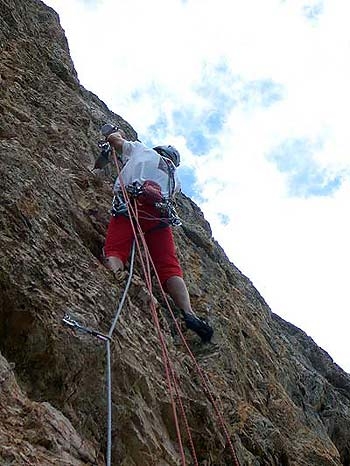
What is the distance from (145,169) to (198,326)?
1.88m

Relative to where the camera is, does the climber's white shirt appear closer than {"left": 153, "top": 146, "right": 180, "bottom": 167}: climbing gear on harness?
Yes

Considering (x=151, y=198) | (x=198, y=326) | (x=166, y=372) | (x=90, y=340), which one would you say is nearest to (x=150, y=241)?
(x=151, y=198)

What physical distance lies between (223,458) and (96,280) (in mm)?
1712

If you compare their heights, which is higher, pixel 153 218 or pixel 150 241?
pixel 153 218

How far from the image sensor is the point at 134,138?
38.2 ft

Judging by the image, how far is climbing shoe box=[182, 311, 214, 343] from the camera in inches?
255

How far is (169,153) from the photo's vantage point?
790 centimetres

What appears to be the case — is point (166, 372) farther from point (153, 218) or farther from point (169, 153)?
point (169, 153)

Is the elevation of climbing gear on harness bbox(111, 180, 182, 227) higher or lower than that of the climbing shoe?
higher

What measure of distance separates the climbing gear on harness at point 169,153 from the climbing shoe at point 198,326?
2086mm

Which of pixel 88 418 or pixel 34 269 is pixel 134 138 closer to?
pixel 34 269

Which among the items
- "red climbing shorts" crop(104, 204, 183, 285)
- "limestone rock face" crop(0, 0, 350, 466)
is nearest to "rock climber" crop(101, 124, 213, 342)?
"red climbing shorts" crop(104, 204, 183, 285)

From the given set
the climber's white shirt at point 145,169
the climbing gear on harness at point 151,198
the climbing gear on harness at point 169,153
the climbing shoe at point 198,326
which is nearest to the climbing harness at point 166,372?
the climbing shoe at point 198,326

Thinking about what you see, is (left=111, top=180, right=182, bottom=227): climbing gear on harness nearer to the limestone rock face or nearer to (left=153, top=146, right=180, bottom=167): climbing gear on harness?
the limestone rock face
